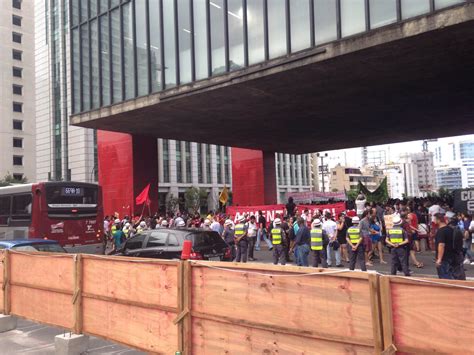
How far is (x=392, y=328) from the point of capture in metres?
3.69

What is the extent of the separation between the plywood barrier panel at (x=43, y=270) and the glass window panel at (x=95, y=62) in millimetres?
19673

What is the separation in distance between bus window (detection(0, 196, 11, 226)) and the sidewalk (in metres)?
10.5

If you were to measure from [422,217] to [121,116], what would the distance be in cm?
1566

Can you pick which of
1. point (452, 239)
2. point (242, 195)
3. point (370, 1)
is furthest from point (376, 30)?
point (242, 195)

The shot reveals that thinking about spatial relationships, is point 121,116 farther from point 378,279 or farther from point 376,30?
point 378,279

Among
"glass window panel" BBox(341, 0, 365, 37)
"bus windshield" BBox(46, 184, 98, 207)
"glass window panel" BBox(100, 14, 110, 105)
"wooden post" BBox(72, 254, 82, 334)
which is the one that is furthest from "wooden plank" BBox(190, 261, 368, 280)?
"glass window panel" BBox(100, 14, 110, 105)

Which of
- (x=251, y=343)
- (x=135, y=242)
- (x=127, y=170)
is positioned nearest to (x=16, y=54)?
(x=127, y=170)

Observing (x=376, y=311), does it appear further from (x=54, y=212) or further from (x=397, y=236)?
(x=54, y=212)

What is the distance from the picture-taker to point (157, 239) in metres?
12.1

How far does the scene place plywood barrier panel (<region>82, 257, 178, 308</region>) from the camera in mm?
5312

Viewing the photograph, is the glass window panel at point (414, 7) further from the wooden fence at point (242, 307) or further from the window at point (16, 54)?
the window at point (16, 54)

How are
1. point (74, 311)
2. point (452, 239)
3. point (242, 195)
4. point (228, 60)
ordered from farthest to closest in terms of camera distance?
point (242, 195) → point (228, 60) → point (452, 239) → point (74, 311)

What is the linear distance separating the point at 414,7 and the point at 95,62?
1822 centimetres

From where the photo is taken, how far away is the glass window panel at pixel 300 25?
17.9 meters
